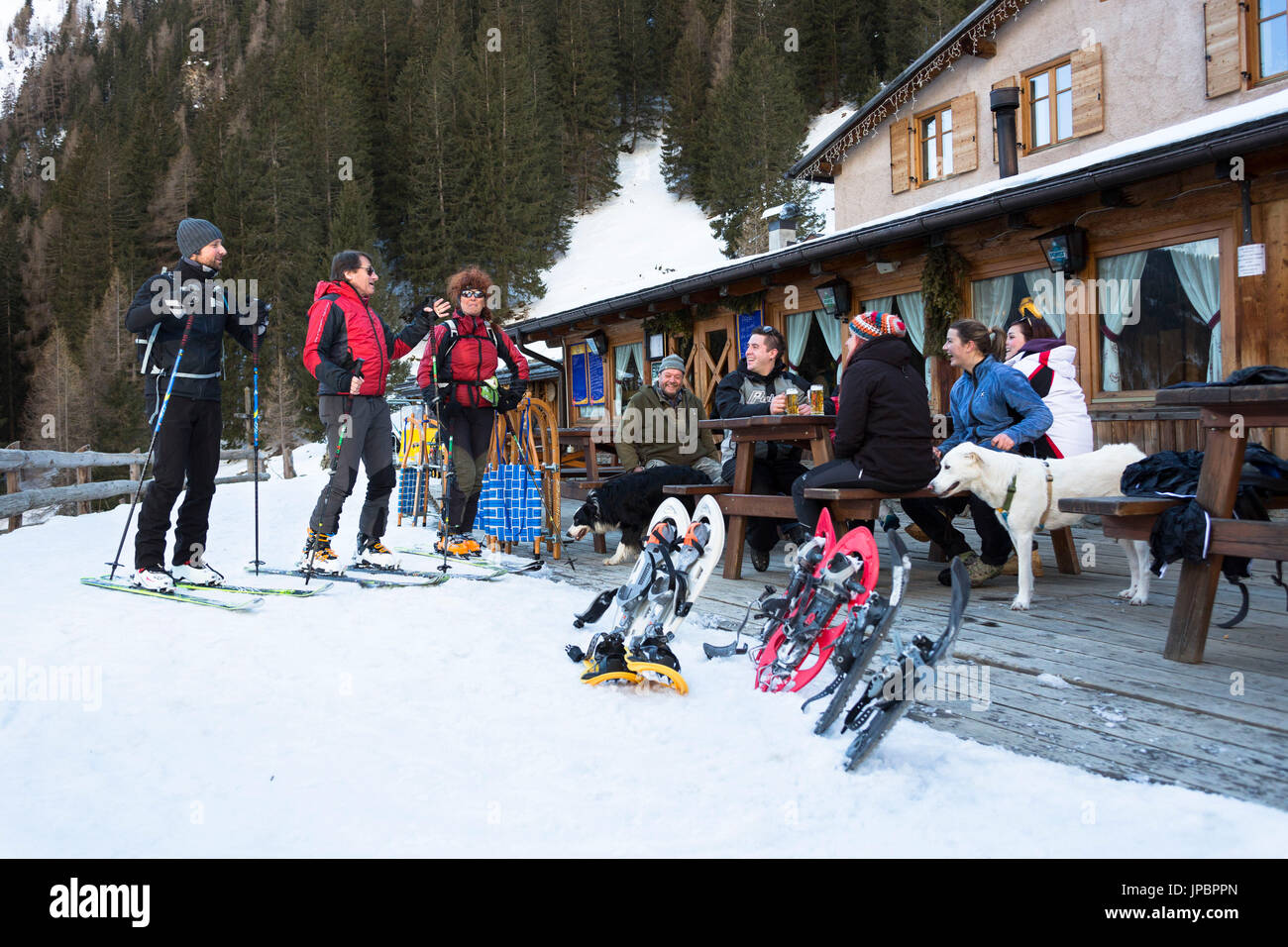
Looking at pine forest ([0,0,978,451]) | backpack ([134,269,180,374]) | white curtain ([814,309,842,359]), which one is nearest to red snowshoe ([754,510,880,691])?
backpack ([134,269,180,374])

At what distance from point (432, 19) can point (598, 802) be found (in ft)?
185

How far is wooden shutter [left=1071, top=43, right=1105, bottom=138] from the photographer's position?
1147 centimetres

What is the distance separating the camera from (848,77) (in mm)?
46531

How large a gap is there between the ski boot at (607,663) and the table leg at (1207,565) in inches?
75.4

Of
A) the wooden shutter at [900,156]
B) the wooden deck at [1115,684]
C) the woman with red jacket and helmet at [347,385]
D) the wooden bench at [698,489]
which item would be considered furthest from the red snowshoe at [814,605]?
the wooden shutter at [900,156]

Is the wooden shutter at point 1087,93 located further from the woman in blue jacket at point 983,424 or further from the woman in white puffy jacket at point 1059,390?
the woman in blue jacket at point 983,424

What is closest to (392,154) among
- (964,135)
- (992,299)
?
(964,135)

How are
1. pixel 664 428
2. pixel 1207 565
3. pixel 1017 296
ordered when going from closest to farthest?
pixel 1207 565 → pixel 664 428 → pixel 1017 296

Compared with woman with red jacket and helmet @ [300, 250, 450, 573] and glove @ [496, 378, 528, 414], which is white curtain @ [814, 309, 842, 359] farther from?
woman with red jacket and helmet @ [300, 250, 450, 573]

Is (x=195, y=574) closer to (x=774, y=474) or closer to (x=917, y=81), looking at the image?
(x=774, y=474)

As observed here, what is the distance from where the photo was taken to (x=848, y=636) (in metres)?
Answer: 2.54

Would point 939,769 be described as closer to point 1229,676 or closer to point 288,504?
point 1229,676

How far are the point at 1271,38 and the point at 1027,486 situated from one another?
29.0 feet

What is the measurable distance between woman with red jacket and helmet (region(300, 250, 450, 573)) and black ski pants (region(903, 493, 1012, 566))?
3126mm
